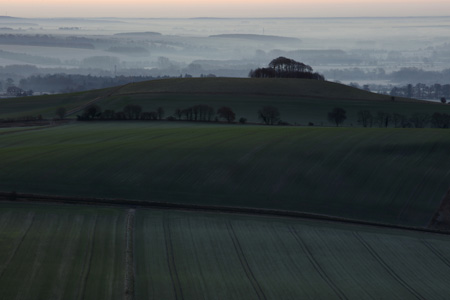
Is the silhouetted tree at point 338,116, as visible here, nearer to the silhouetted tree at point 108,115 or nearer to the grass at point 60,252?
the silhouetted tree at point 108,115

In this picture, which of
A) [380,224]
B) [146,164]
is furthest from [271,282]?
[146,164]

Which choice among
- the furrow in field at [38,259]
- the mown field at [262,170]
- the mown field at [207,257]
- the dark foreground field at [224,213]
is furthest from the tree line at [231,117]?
the furrow in field at [38,259]

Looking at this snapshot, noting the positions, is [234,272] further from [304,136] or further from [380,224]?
[304,136]

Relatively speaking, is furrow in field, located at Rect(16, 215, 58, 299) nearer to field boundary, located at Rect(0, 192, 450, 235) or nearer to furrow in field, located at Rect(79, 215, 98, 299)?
furrow in field, located at Rect(79, 215, 98, 299)

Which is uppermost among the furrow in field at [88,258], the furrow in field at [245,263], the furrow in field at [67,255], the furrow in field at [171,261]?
the furrow in field at [67,255]

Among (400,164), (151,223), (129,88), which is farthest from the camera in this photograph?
(129,88)

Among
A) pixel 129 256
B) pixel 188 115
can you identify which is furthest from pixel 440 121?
pixel 129 256
